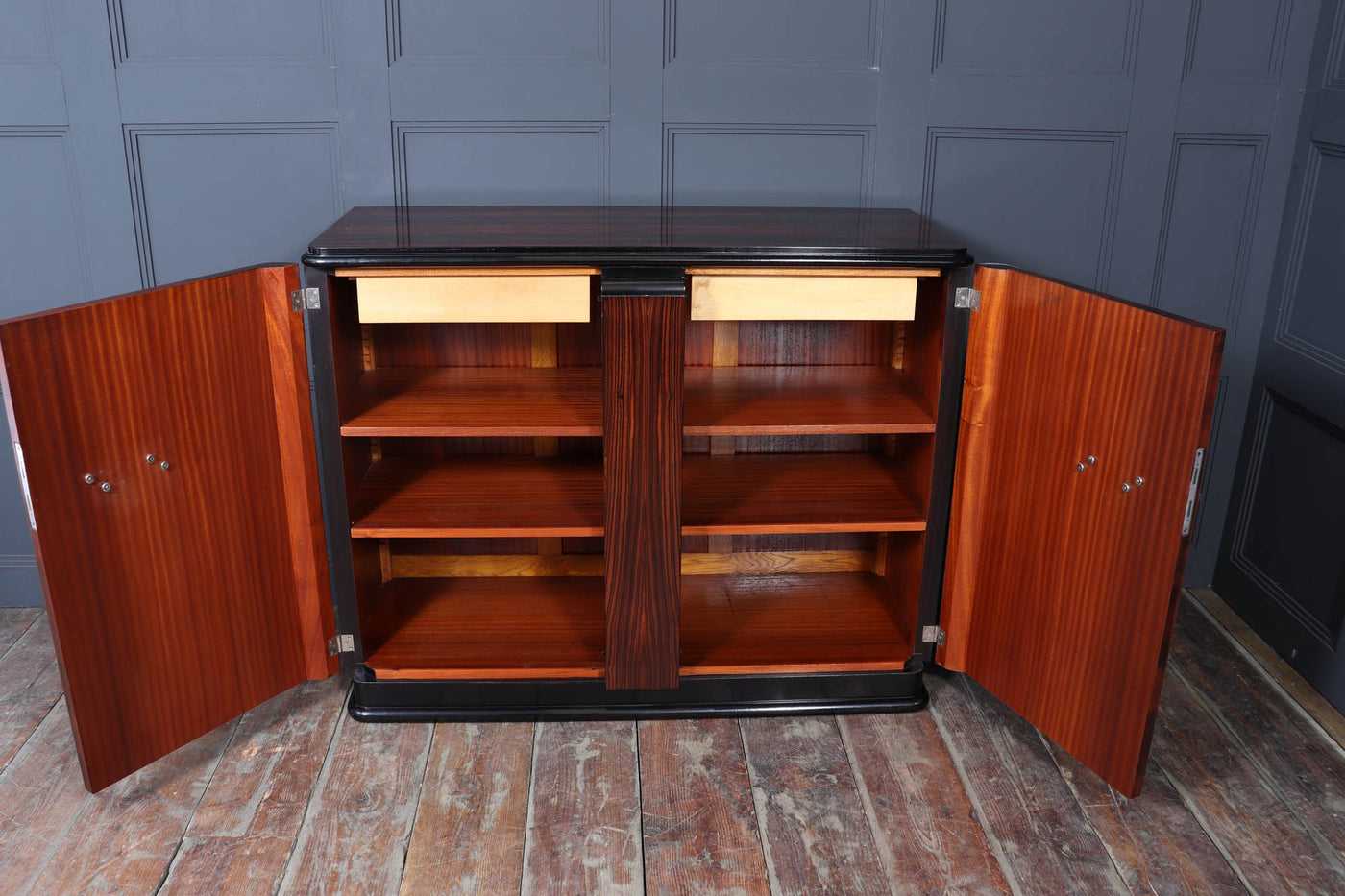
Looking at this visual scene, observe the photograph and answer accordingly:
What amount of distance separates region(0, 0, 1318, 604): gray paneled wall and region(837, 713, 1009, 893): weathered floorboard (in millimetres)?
1328

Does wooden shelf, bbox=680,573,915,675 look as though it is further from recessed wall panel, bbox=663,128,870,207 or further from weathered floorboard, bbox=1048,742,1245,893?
recessed wall panel, bbox=663,128,870,207

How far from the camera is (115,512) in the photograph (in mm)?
2100

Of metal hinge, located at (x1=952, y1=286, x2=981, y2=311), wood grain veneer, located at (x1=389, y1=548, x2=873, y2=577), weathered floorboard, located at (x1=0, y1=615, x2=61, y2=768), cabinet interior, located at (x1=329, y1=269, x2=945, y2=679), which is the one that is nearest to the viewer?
metal hinge, located at (x1=952, y1=286, x2=981, y2=311)

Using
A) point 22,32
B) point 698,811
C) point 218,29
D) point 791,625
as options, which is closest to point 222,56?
point 218,29

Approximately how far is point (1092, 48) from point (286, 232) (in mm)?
2179

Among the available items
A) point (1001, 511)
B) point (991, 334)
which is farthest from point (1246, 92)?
point (1001, 511)

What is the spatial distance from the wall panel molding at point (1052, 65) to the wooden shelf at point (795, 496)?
1.06m

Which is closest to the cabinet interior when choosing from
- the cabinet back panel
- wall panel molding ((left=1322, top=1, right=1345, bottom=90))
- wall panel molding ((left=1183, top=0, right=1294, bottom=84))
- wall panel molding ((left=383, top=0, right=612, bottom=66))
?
the cabinet back panel

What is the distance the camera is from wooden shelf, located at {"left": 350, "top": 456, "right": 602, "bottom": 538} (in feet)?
8.00

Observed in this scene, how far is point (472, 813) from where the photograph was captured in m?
2.29

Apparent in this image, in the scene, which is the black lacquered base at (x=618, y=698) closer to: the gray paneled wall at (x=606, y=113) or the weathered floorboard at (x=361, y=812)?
the weathered floorboard at (x=361, y=812)

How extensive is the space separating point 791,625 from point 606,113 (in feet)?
4.65

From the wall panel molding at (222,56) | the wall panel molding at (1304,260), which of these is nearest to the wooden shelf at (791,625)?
the wall panel molding at (1304,260)

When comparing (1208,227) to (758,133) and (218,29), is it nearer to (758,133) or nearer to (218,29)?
(758,133)
